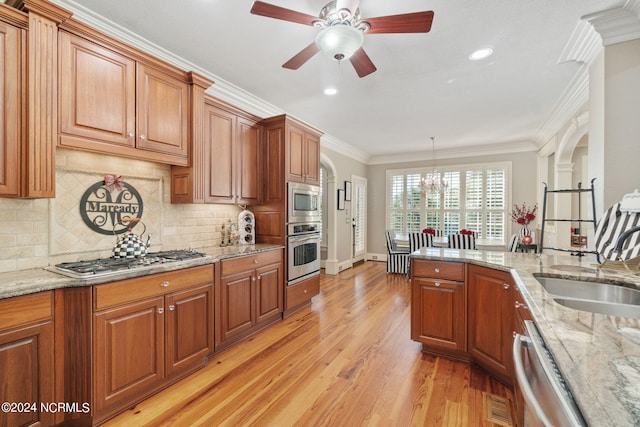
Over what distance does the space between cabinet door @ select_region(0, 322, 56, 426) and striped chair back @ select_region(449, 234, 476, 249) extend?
4.99 metres

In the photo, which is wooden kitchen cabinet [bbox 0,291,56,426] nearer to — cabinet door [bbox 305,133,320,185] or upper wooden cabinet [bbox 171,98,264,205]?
upper wooden cabinet [bbox 171,98,264,205]

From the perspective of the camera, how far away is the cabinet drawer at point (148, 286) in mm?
1714

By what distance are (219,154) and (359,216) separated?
467cm

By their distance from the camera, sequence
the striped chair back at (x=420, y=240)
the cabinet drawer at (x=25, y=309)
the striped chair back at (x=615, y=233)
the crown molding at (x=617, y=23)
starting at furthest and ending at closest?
the striped chair back at (x=420, y=240) → the crown molding at (x=617, y=23) → the striped chair back at (x=615, y=233) → the cabinet drawer at (x=25, y=309)

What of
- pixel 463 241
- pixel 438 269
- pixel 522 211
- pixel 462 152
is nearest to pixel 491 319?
pixel 438 269

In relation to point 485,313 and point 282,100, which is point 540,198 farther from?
point 282,100

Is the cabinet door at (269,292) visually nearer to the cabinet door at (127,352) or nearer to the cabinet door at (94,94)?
the cabinet door at (127,352)

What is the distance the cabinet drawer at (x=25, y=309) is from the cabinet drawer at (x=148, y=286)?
0.70 ft

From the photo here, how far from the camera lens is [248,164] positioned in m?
3.37

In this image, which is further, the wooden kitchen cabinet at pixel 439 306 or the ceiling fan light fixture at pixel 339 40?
the wooden kitchen cabinet at pixel 439 306

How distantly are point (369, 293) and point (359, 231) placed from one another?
270 cm

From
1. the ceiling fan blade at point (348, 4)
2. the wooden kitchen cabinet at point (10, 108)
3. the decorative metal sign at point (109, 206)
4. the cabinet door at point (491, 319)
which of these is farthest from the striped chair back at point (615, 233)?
the wooden kitchen cabinet at point (10, 108)

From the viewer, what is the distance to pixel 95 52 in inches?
78.0

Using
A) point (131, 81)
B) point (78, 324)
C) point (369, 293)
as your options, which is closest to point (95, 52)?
point (131, 81)
